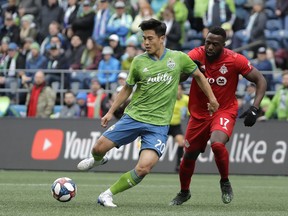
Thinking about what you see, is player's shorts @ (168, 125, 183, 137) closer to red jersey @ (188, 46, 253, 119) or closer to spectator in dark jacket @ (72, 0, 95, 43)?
spectator in dark jacket @ (72, 0, 95, 43)

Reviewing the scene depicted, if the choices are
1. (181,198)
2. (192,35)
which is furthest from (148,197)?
(192,35)

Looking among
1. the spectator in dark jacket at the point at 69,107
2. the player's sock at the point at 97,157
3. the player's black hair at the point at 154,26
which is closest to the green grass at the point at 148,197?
the player's sock at the point at 97,157

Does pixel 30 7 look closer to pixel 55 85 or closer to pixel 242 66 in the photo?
pixel 55 85

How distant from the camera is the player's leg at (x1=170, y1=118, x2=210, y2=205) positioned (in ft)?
44.6

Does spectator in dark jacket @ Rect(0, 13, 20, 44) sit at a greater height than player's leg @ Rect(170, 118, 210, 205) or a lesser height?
lesser

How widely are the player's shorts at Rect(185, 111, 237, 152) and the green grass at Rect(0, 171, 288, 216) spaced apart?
2.64 feet

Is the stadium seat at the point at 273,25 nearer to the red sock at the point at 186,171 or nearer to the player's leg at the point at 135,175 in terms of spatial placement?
the red sock at the point at 186,171

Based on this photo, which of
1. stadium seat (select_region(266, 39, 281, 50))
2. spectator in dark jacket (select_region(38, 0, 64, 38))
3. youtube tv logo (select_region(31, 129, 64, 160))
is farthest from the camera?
spectator in dark jacket (select_region(38, 0, 64, 38))

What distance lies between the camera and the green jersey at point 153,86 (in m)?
12.6

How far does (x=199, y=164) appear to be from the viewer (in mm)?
22984

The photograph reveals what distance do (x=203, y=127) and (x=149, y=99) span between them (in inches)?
48.8

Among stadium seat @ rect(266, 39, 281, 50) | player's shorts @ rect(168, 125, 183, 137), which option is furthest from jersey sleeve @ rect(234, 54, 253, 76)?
stadium seat @ rect(266, 39, 281, 50)

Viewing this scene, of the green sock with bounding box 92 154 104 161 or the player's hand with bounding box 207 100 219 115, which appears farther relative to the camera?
the player's hand with bounding box 207 100 219 115

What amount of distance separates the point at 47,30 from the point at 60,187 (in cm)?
1635
